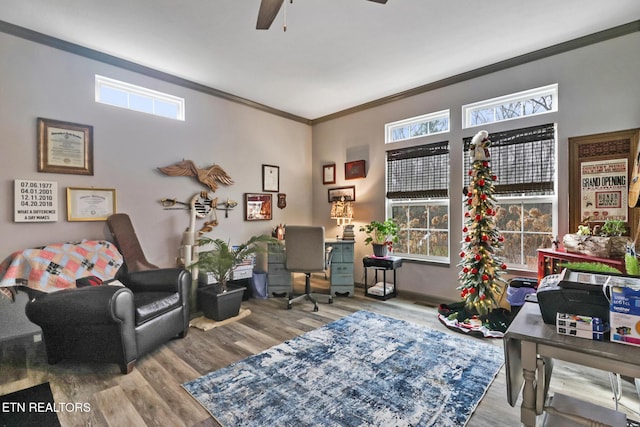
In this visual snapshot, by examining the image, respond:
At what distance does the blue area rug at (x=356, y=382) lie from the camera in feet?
5.94

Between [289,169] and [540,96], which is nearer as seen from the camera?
[540,96]

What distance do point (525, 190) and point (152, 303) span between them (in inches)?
156

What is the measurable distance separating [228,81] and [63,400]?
11.7 feet

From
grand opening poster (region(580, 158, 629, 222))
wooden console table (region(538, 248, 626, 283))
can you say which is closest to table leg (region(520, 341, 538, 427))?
wooden console table (region(538, 248, 626, 283))

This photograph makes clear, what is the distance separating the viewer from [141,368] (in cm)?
234

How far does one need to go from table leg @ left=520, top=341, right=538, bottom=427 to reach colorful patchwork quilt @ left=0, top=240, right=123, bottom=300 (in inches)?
132

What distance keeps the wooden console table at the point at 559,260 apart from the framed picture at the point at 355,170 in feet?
8.45

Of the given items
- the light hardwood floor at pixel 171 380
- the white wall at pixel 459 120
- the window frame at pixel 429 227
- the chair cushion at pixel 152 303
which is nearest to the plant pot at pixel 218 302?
the light hardwood floor at pixel 171 380

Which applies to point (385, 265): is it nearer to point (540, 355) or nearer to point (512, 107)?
point (512, 107)

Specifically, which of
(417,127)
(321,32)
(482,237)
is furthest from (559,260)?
(321,32)

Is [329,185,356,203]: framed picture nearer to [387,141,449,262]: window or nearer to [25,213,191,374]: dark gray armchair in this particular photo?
[387,141,449,262]: window

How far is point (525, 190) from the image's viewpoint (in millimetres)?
3301

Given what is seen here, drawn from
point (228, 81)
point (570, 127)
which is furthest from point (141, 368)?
point (570, 127)

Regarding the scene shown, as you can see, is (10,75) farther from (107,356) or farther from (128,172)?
(107,356)
